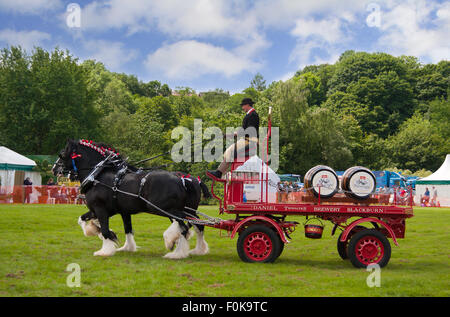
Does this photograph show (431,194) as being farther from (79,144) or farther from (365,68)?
(365,68)

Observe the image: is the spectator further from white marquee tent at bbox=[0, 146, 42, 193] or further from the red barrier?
white marquee tent at bbox=[0, 146, 42, 193]

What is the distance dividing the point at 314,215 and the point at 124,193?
439 centimetres

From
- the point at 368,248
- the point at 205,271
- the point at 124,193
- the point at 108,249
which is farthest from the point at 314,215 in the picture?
the point at 108,249

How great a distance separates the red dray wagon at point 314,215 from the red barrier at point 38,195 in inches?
891

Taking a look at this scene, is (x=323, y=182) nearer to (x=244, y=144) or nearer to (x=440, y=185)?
(x=244, y=144)

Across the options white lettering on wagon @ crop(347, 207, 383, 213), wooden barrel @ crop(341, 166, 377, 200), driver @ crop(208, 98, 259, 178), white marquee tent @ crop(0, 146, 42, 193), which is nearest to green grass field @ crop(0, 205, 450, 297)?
white lettering on wagon @ crop(347, 207, 383, 213)

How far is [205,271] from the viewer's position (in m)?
9.27

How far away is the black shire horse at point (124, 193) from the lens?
10992 millimetres

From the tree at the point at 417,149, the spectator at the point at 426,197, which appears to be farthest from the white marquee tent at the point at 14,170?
the tree at the point at 417,149

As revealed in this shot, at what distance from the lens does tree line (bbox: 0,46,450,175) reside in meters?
46.8

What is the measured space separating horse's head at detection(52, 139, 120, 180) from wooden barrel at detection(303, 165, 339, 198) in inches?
195

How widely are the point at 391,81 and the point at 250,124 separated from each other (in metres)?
76.5

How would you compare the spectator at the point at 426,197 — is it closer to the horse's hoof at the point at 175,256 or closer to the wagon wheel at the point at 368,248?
the wagon wheel at the point at 368,248
